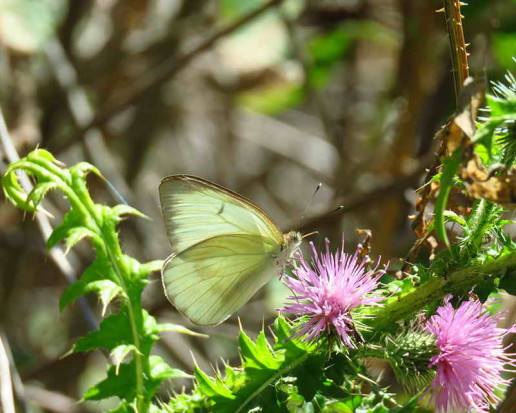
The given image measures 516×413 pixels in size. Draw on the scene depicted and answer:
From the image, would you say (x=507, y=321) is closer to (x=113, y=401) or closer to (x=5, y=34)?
(x=113, y=401)

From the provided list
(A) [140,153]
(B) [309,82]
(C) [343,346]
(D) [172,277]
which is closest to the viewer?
(C) [343,346]

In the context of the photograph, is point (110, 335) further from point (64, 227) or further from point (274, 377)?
point (274, 377)

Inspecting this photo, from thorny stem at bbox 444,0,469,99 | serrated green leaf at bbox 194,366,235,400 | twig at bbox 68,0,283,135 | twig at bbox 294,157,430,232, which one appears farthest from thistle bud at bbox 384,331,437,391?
twig at bbox 68,0,283,135

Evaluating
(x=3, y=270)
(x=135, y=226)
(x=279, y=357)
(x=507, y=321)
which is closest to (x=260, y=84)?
(x=135, y=226)

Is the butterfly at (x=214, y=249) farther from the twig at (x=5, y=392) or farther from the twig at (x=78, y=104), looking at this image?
the twig at (x=78, y=104)

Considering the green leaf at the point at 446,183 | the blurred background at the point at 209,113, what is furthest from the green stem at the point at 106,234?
the blurred background at the point at 209,113

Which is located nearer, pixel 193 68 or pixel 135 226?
pixel 135 226

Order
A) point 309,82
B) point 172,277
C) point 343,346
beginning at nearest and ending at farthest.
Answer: point 343,346 → point 172,277 → point 309,82
